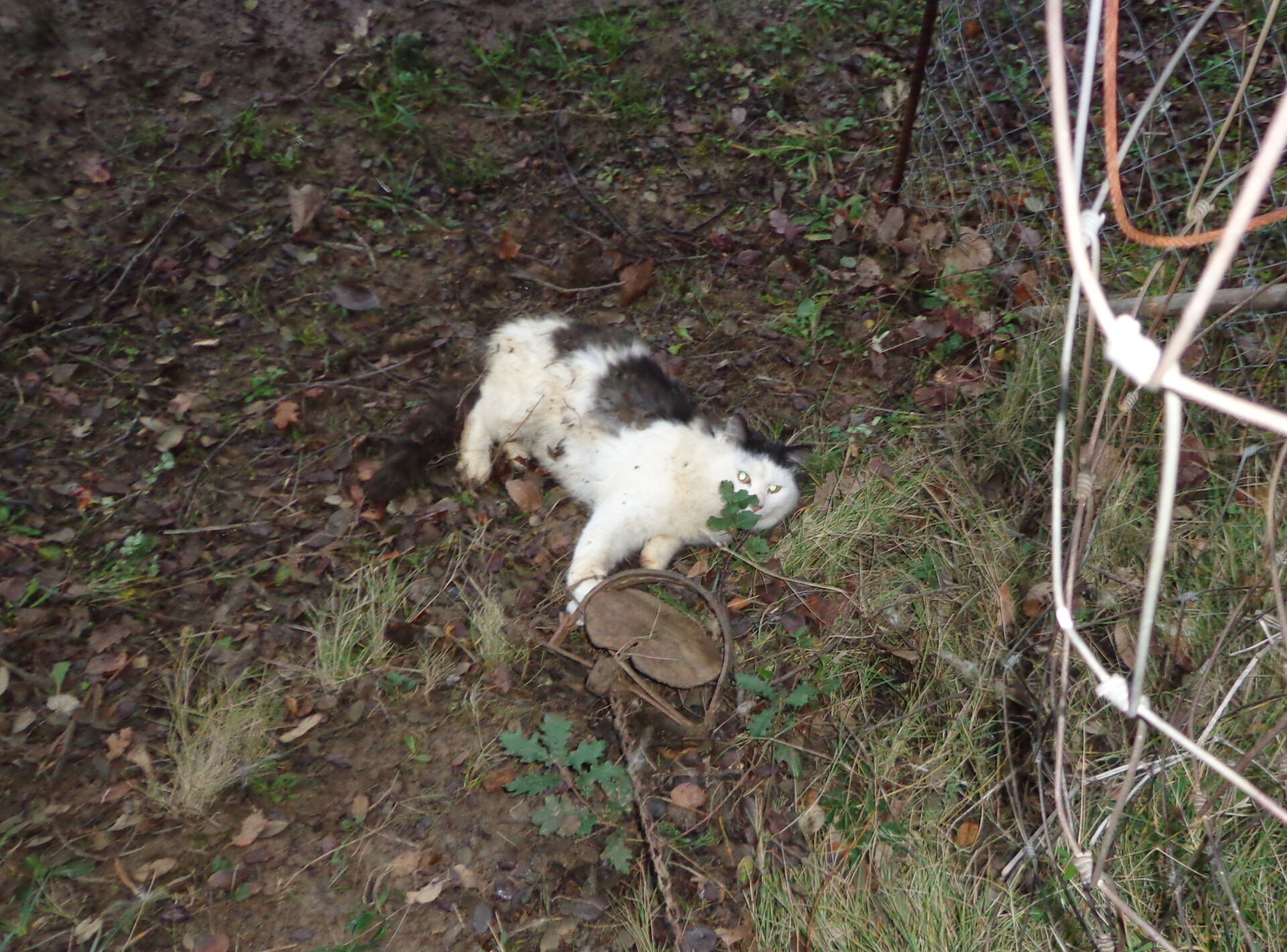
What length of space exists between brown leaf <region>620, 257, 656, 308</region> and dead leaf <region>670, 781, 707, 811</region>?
243cm

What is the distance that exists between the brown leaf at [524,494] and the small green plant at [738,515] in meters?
0.77

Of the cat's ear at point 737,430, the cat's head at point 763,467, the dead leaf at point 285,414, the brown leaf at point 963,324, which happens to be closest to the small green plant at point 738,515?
the cat's head at point 763,467

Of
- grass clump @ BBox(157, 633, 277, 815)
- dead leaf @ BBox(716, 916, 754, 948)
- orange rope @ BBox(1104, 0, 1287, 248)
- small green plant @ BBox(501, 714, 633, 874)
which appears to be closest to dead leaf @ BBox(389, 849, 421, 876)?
small green plant @ BBox(501, 714, 633, 874)

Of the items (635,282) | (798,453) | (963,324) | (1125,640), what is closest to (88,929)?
(798,453)

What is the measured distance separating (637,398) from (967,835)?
195 cm

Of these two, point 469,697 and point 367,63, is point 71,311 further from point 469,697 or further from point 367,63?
point 469,697

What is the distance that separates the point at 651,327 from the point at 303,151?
7.45 ft

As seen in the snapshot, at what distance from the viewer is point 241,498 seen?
339 centimetres

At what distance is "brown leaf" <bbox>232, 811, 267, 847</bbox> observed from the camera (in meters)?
2.35

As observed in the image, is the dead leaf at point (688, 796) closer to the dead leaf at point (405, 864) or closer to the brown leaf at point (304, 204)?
the dead leaf at point (405, 864)

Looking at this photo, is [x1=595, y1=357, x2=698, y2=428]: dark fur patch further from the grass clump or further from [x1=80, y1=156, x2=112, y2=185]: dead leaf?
[x1=80, y1=156, x2=112, y2=185]: dead leaf

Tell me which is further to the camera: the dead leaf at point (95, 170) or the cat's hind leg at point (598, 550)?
the dead leaf at point (95, 170)

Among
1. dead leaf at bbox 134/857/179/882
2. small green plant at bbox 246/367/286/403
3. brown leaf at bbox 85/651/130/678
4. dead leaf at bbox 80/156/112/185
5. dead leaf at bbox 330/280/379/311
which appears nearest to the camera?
dead leaf at bbox 134/857/179/882

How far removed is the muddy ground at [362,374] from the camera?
2354 millimetres
